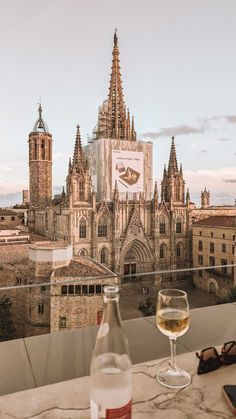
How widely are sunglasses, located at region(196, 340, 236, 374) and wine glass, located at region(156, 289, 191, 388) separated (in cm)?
9

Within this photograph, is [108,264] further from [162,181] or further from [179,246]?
[162,181]

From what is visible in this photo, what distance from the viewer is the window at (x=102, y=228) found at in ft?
88.2

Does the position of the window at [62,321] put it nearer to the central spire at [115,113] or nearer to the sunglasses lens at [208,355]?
the sunglasses lens at [208,355]

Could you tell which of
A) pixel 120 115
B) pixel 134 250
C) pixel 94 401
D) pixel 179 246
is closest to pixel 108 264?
pixel 134 250

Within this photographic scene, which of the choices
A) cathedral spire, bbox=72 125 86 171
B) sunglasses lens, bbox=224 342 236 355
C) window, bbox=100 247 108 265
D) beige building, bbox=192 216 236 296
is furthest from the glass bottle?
cathedral spire, bbox=72 125 86 171

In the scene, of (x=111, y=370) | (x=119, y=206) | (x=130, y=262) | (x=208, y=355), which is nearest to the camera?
(x=111, y=370)

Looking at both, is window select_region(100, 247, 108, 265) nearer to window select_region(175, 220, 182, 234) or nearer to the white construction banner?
the white construction banner

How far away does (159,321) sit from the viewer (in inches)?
62.9

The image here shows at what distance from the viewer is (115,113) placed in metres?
33.4

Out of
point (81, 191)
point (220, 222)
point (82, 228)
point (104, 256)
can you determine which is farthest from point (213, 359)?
point (81, 191)

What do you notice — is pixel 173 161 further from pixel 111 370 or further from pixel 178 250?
pixel 111 370

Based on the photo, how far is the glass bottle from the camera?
105cm

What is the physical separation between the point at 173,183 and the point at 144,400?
30.3 metres

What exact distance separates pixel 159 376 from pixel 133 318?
124cm
